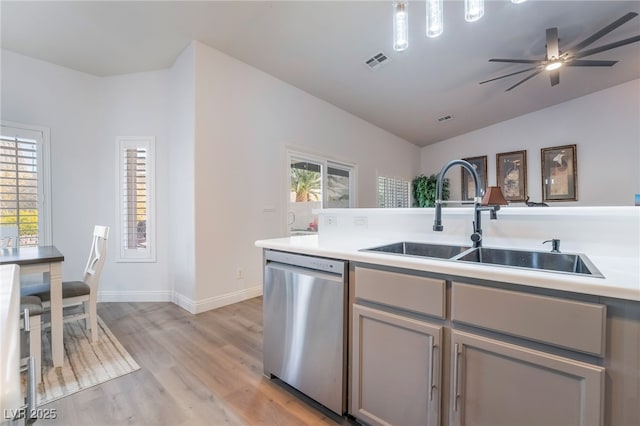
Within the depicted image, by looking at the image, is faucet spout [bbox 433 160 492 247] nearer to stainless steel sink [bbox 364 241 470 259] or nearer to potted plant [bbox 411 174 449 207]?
stainless steel sink [bbox 364 241 470 259]

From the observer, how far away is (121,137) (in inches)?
136

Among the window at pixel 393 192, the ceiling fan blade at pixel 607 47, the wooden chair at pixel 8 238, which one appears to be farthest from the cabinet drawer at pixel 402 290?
the window at pixel 393 192

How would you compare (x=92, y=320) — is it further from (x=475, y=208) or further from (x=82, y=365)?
(x=475, y=208)

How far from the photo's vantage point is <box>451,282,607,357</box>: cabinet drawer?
867 millimetres

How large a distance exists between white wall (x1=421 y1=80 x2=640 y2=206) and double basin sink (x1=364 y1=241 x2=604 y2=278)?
19.2 feet

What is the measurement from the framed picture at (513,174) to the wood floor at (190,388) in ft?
21.1

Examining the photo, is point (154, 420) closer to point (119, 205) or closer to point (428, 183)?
point (119, 205)

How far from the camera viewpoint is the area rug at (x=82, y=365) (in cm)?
176

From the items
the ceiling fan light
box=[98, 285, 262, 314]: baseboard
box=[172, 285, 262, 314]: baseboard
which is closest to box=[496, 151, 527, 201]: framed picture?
the ceiling fan light

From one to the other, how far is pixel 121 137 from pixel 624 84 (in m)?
8.53

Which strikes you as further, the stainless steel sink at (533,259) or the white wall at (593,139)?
the white wall at (593,139)

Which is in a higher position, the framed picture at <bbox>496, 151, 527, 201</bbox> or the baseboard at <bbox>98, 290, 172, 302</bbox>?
the framed picture at <bbox>496, 151, 527, 201</bbox>

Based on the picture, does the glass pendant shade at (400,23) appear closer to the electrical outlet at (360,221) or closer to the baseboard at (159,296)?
the electrical outlet at (360,221)

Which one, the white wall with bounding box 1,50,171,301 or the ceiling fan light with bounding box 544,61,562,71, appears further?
the ceiling fan light with bounding box 544,61,562,71
